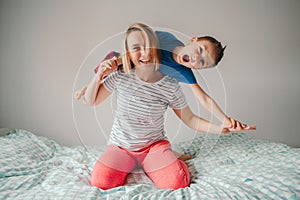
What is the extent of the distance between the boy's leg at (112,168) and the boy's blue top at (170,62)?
1.13 ft

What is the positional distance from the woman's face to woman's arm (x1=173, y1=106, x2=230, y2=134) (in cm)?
28

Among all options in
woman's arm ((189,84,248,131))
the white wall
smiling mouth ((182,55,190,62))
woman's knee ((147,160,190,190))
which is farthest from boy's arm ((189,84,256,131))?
the white wall

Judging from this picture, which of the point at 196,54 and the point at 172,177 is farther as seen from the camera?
the point at 172,177

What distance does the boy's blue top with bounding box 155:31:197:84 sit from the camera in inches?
33.5

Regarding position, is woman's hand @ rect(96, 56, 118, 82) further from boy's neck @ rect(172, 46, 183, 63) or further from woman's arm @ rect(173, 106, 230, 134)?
woman's arm @ rect(173, 106, 230, 134)

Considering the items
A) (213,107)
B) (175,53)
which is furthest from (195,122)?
(175,53)

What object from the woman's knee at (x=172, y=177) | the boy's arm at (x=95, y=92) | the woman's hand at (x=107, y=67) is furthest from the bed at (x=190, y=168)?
the woman's hand at (x=107, y=67)

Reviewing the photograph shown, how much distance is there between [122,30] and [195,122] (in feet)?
2.54

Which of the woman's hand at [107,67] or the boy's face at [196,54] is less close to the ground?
the boy's face at [196,54]

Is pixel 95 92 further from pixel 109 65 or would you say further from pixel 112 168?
pixel 112 168

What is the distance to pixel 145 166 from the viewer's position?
1.07 metres

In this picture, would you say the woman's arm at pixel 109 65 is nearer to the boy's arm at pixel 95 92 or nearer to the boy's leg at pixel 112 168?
the boy's arm at pixel 95 92

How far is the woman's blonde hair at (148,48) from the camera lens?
0.82m

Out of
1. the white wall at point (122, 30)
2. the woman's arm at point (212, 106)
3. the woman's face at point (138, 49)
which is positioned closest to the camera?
the woman's face at point (138, 49)
